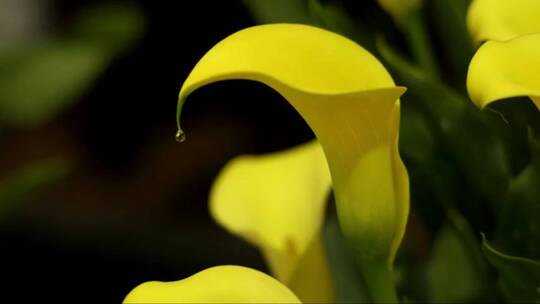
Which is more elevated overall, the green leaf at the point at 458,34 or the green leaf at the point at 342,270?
the green leaf at the point at 458,34

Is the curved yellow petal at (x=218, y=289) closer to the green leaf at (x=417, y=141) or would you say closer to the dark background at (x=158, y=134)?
the green leaf at (x=417, y=141)

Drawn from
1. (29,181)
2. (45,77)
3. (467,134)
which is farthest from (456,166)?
(45,77)

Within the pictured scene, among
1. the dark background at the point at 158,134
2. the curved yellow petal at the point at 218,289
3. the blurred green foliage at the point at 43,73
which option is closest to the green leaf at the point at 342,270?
the curved yellow petal at the point at 218,289

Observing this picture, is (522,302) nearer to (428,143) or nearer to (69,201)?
(428,143)

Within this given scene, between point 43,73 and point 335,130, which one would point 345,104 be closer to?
point 335,130

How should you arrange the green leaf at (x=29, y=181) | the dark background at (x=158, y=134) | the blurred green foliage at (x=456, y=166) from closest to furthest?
the blurred green foliage at (x=456, y=166), the green leaf at (x=29, y=181), the dark background at (x=158, y=134)

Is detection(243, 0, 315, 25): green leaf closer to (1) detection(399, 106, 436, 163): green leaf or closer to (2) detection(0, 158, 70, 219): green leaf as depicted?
(1) detection(399, 106, 436, 163): green leaf
